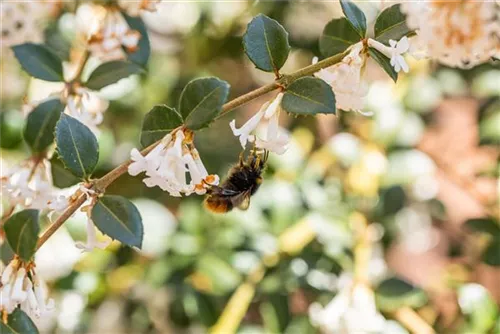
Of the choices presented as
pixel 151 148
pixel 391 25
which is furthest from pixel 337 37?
pixel 151 148

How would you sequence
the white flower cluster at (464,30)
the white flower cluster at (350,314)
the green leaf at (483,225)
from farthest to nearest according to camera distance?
the green leaf at (483,225) → the white flower cluster at (350,314) → the white flower cluster at (464,30)

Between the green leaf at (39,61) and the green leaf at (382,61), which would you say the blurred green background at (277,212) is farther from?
the green leaf at (382,61)

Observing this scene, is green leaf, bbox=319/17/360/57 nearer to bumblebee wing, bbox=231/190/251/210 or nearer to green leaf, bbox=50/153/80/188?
bumblebee wing, bbox=231/190/251/210

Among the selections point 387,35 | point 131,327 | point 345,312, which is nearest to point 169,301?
point 131,327

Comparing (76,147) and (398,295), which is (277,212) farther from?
(76,147)

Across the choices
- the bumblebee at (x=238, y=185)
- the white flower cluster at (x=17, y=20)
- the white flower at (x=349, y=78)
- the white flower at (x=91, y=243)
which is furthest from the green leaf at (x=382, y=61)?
the white flower cluster at (x=17, y=20)

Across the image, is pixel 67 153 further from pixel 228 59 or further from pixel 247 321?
pixel 228 59

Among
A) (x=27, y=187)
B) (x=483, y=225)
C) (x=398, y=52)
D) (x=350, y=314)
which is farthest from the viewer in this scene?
(x=483, y=225)
